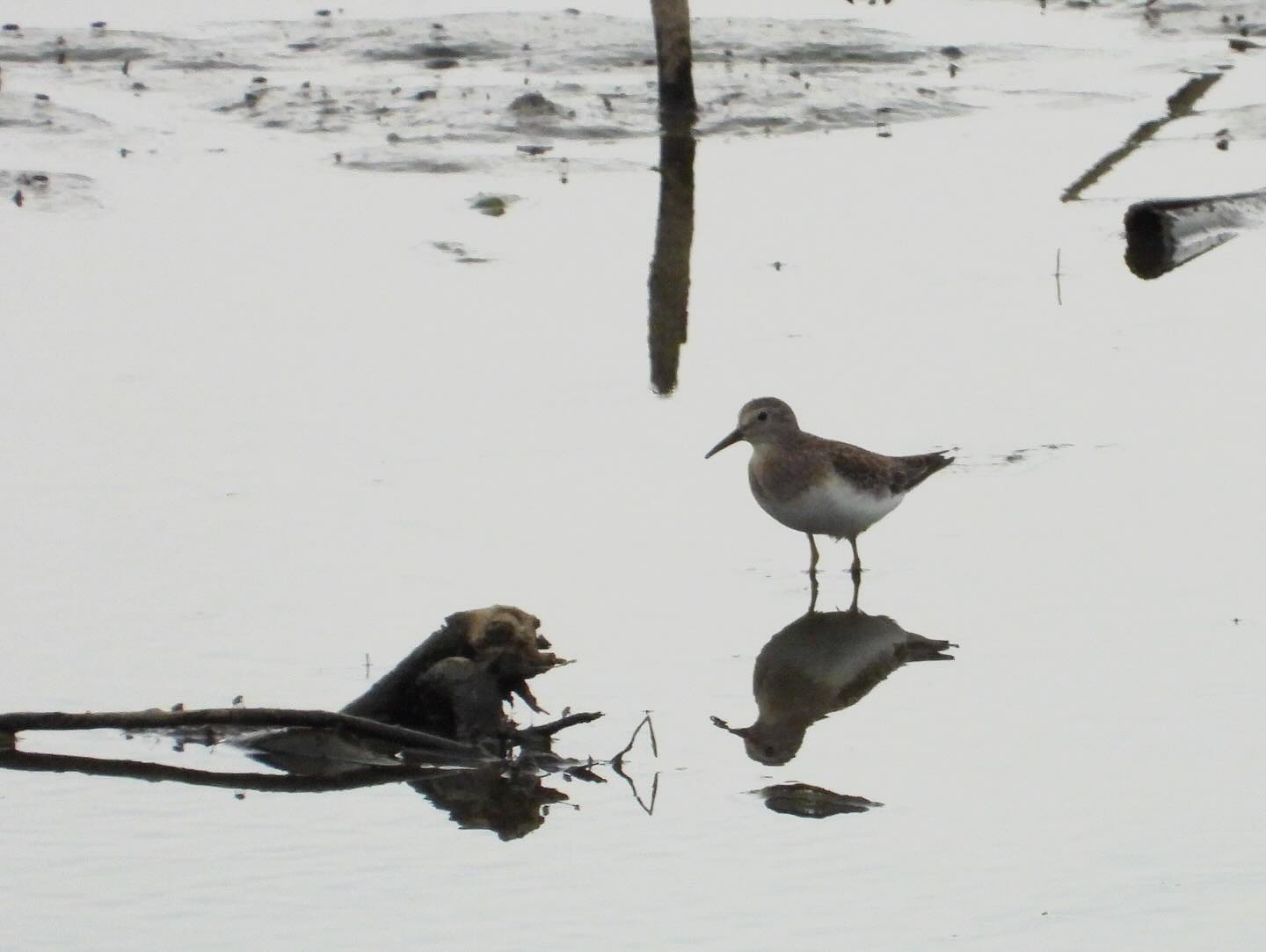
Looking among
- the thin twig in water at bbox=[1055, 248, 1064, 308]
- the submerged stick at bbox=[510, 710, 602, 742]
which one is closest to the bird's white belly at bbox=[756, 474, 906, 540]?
the submerged stick at bbox=[510, 710, 602, 742]

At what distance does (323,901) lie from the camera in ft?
22.2

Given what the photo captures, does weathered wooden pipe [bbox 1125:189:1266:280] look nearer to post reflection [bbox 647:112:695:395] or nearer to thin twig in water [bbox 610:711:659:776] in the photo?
post reflection [bbox 647:112:695:395]

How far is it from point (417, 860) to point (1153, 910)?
2.13m

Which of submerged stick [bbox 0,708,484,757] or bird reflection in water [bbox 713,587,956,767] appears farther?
bird reflection in water [bbox 713,587,956,767]

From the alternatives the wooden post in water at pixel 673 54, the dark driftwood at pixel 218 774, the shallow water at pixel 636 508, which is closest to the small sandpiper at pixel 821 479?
the shallow water at pixel 636 508

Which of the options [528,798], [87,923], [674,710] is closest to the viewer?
[87,923]

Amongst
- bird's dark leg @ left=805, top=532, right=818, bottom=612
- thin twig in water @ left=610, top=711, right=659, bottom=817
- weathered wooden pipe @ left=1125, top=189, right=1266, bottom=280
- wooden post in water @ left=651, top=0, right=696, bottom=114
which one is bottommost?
A: bird's dark leg @ left=805, top=532, right=818, bottom=612

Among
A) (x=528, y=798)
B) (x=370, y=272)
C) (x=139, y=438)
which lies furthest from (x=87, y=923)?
(x=370, y=272)

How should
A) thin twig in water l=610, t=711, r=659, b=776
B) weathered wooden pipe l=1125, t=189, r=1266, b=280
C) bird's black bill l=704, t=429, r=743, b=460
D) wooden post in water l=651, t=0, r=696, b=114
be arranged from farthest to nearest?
wooden post in water l=651, t=0, r=696, b=114
weathered wooden pipe l=1125, t=189, r=1266, b=280
bird's black bill l=704, t=429, r=743, b=460
thin twig in water l=610, t=711, r=659, b=776

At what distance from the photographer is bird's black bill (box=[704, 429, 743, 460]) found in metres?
10.9

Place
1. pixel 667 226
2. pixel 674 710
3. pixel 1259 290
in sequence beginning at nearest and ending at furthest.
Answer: pixel 674 710, pixel 1259 290, pixel 667 226

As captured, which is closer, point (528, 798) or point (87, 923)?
point (87, 923)

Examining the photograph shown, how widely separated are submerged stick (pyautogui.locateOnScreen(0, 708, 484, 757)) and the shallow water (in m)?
0.19

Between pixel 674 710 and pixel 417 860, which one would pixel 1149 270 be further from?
pixel 417 860
